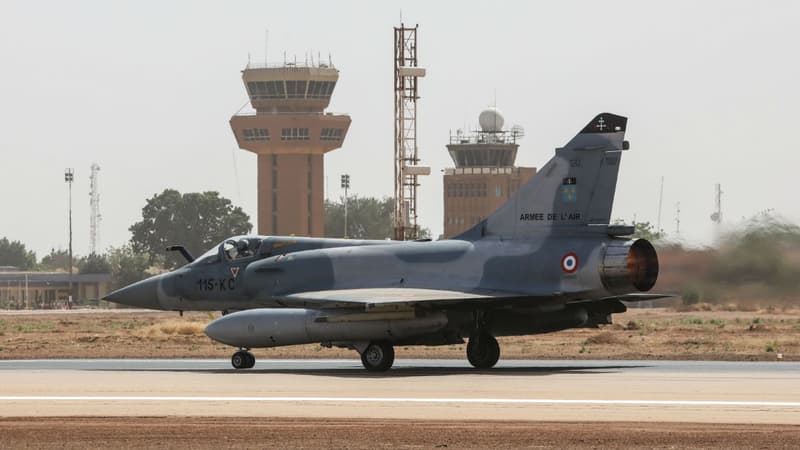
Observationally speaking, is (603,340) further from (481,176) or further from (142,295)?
(481,176)

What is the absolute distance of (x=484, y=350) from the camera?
32.6 m

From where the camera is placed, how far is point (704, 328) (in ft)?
188

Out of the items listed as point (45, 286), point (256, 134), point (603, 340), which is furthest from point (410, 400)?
point (256, 134)

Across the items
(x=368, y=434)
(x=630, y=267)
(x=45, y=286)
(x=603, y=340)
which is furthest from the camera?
(x=45, y=286)

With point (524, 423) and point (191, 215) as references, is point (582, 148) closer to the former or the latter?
point (524, 423)

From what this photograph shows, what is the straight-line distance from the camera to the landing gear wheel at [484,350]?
32.6m

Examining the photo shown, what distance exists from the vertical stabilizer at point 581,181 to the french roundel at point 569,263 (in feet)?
2.77

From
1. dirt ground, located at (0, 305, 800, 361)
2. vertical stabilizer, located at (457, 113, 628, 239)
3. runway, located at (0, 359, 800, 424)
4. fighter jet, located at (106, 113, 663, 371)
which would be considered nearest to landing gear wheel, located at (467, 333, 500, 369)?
fighter jet, located at (106, 113, 663, 371)

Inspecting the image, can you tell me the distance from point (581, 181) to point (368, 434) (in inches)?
510

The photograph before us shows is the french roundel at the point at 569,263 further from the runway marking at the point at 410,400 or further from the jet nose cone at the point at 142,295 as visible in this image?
the jet nose cone at the point at 142,295

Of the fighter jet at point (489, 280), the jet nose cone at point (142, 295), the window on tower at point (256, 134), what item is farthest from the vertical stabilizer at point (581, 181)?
the window on tower at point (256, 134)

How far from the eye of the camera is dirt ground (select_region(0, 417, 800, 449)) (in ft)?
59.9

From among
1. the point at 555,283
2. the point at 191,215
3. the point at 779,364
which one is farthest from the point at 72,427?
the point at 191,215

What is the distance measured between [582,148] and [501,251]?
2.91 metres
